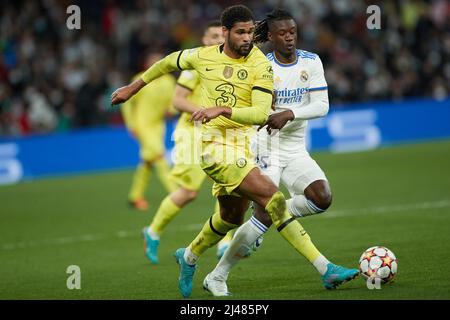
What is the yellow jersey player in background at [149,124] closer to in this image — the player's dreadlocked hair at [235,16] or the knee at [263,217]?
the knee at [263,217]

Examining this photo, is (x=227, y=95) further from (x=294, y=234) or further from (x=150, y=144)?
(x=150, y=144)

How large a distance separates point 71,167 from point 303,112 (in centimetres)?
1329

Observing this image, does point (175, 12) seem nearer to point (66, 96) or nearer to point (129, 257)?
point (66, 96)

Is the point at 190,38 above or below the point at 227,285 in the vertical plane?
above

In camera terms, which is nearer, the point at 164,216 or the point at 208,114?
the point at 208,114

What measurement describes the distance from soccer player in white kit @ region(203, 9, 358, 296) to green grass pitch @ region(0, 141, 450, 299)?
641mm

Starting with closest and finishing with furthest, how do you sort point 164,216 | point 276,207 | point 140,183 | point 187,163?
1. point 276,207
2. point 164,216
3. point 187,163
4. point 140,183

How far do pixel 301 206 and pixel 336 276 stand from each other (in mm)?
1295

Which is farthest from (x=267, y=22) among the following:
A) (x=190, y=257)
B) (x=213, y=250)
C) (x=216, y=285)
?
(x=213, y=250)

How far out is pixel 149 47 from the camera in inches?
939

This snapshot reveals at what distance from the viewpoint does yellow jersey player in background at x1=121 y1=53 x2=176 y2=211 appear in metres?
16.0

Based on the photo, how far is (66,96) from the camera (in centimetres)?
2275

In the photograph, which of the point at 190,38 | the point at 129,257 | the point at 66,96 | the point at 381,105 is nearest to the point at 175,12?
the point at 190,38

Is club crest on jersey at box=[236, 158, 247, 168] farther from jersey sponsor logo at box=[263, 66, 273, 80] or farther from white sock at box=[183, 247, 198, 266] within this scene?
white sock at box=[183, 247, 198, 266]
